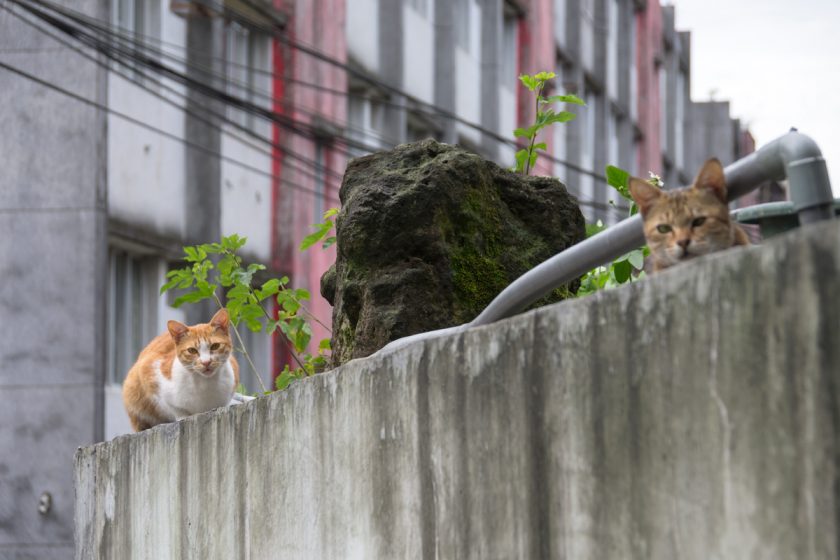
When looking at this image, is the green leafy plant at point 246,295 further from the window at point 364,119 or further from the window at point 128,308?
the window at point 364,119

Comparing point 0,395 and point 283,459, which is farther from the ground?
point 0,395

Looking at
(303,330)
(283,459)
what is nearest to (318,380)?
(283,459)

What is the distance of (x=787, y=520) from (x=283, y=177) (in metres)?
16.3

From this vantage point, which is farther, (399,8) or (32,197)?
(399,8)

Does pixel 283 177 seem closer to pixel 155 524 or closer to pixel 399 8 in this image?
pixel 399 8

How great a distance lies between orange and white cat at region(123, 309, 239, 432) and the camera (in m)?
6.50

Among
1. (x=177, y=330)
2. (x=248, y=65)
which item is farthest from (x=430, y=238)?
(x=248, y=65)

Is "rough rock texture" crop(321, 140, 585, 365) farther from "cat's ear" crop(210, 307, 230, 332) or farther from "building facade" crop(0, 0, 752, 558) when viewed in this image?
"building facade" crop(0, 0, 752, 558)

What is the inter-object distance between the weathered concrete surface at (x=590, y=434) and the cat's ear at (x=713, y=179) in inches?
17.4

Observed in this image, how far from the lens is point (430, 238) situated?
15.5ft

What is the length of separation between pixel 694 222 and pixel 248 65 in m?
15.5

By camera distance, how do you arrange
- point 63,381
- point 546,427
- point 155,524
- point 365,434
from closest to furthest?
point 546,427, point 365,434, point 155,524, point 63,381

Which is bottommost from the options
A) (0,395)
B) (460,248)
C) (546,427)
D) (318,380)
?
(546,427)

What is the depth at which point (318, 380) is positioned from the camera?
4.34 meters
